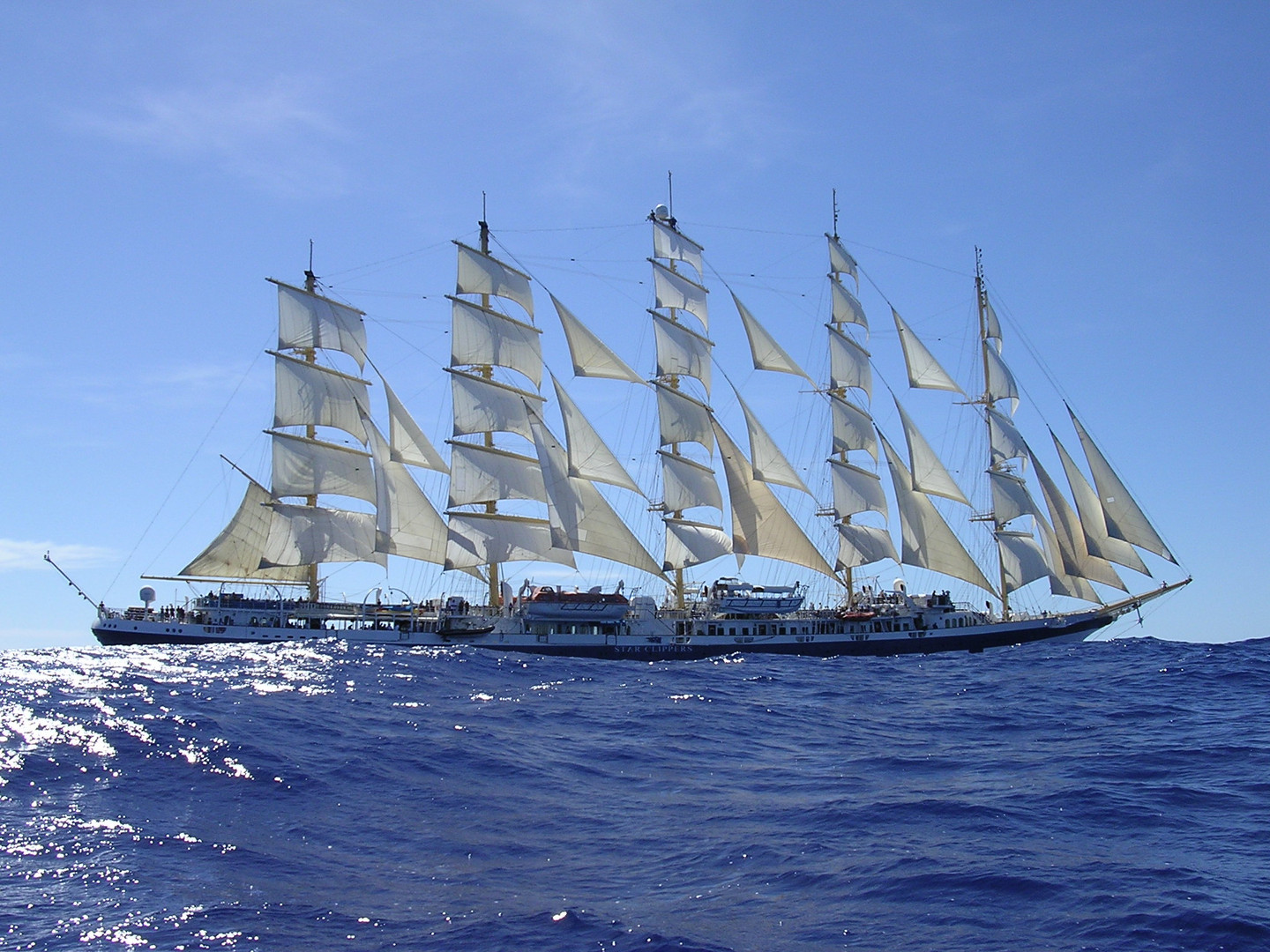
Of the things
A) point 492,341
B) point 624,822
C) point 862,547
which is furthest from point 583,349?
point 624,822

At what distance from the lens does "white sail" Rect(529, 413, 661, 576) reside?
64.5 metres

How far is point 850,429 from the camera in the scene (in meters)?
75.4

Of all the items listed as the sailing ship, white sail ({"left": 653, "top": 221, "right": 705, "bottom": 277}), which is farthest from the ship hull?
white sail ({"left": 653, "top": 221, "right": 705, "bottom": 277})

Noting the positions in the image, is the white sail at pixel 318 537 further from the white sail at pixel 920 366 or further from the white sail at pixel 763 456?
the white sail at pixel 920 366

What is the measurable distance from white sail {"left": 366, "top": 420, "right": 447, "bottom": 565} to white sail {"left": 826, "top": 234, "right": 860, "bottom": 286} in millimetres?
36371

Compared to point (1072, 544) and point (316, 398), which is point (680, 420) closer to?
point (316, 398)

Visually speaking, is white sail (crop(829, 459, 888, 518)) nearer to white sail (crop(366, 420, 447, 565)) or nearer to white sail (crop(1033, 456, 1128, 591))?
white sail (crop(1033, 456, 1128, 591))

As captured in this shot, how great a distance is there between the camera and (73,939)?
35.6ft

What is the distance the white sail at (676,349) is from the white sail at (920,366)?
50.3ft

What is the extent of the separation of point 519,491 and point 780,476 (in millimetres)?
18162

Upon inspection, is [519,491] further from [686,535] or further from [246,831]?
[246,831]

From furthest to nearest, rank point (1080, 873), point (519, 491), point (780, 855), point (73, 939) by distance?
point (519, 491) → point (780, 855) → point (1080, 873) → point (73, 939)

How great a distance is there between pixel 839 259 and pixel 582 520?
1224 inches

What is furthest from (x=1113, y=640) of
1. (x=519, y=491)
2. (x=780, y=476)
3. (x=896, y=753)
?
(x=896, y=753)
